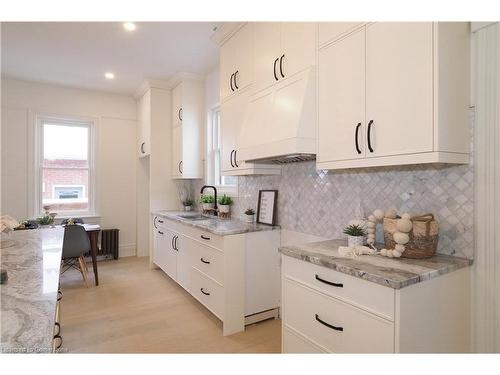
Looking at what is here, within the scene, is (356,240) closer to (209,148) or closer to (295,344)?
(295,344)

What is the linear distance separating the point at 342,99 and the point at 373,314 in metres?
1.18

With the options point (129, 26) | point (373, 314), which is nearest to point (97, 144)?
point (129, 26)

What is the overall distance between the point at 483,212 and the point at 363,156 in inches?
25.0

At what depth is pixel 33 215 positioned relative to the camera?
447 centimetres

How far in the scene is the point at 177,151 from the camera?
4363mm

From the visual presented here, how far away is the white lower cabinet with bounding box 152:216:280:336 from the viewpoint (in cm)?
249

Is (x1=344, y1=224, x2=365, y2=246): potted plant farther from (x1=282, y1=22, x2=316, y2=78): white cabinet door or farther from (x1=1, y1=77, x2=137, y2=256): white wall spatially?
(x1=1, y1=77, x2=137, y2=256): white wall

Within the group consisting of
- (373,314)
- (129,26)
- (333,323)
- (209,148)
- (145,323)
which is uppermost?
(129,26)

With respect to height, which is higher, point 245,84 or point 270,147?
point 245,84

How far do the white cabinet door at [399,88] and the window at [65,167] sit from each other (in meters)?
4.78

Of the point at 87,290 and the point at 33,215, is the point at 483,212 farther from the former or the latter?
the point at 33,215

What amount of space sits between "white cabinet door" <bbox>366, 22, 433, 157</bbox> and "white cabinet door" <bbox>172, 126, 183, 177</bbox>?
3133 millimetres

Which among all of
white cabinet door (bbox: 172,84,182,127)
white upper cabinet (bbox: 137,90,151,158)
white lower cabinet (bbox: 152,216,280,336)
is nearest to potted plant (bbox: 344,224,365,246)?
white lower cabinet (bbox: 152,216,280,336)
